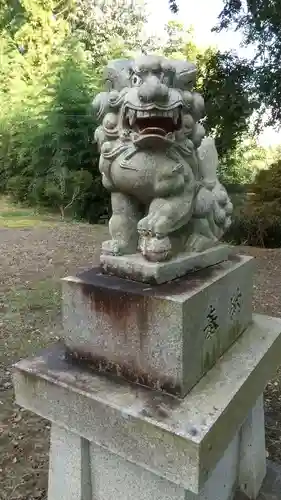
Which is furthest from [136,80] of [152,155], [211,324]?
[211,324]

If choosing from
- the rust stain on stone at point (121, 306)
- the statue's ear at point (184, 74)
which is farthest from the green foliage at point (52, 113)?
the rust stain on stone at point (121, 306)

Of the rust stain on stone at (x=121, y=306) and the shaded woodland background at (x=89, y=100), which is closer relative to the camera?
the rust stain on stone at (x=121, y=306)

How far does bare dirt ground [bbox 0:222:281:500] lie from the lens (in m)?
2.10

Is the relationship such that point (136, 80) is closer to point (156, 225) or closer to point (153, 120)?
point (153, 120)

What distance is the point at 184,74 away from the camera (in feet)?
4.67

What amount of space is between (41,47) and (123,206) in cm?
1172

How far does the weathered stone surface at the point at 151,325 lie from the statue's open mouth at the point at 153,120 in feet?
1.60

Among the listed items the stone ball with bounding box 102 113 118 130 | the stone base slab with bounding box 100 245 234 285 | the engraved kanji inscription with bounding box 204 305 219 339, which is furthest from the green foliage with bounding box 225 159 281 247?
the stone ball with bounding box 102 113 118 130

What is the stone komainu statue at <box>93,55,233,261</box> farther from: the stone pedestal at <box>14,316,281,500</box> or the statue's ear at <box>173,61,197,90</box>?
the stone pedestal at <box>14,316,281,500</box>

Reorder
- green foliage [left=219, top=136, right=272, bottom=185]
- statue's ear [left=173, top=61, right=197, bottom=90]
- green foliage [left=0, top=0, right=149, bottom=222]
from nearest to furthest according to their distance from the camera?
statue's ear [left=173, top=61, right=197, bottom=90], green foliage [left=219, top=136, right=272, bottom=185], green foliage [left=0, top=0, right=149, bottom=222]

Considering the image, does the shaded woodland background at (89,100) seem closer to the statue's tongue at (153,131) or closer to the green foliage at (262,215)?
the green foliage at (262,215)

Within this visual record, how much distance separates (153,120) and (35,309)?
9.82ft

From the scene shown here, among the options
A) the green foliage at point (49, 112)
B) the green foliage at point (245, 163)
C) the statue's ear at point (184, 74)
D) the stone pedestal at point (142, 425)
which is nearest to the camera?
the stone pedestal at point (142, 425)

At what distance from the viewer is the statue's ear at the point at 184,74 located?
4.66 ft
